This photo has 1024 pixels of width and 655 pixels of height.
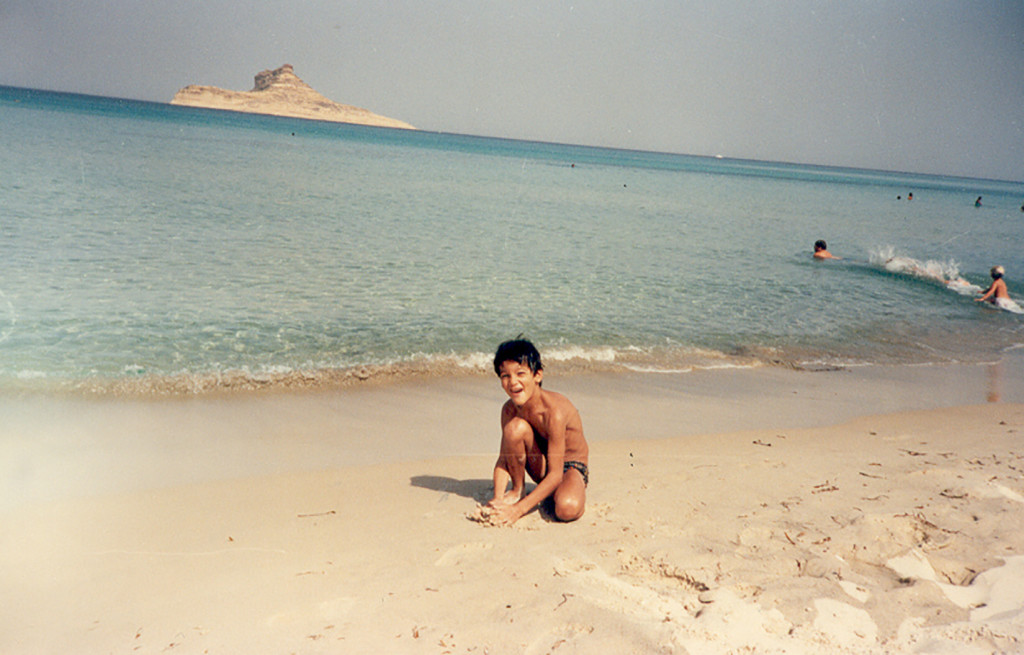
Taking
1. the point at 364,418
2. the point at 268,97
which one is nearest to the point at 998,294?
the point at 364,418

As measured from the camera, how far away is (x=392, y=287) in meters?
10.4

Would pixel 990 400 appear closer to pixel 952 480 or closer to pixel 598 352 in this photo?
pixel 952 480

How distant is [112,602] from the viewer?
118 inches

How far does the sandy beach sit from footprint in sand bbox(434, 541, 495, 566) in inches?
0.5

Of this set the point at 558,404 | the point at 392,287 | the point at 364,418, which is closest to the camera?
the point at 558,404

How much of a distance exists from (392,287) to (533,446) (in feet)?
22.0

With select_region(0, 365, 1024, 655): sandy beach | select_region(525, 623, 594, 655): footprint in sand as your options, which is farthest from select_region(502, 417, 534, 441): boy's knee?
select_region(525, 623, 594, 655): footprint in sand

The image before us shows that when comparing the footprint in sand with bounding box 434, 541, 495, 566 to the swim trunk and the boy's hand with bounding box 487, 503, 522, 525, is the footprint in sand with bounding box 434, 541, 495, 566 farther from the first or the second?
the swim trunk

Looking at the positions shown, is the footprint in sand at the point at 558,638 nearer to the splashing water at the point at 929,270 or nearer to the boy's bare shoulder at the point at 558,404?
the boy's bare shoulder at the point at 558,404

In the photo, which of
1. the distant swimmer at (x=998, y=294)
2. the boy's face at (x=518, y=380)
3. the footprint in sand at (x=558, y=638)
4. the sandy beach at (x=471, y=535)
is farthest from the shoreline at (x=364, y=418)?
the distant swimmer at (x=998, y=294)

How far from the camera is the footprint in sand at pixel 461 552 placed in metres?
3.40

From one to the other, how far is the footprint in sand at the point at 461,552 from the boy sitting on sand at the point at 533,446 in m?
0.26

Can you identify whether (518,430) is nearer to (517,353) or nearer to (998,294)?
(517,353)

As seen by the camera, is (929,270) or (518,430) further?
(929,270)
